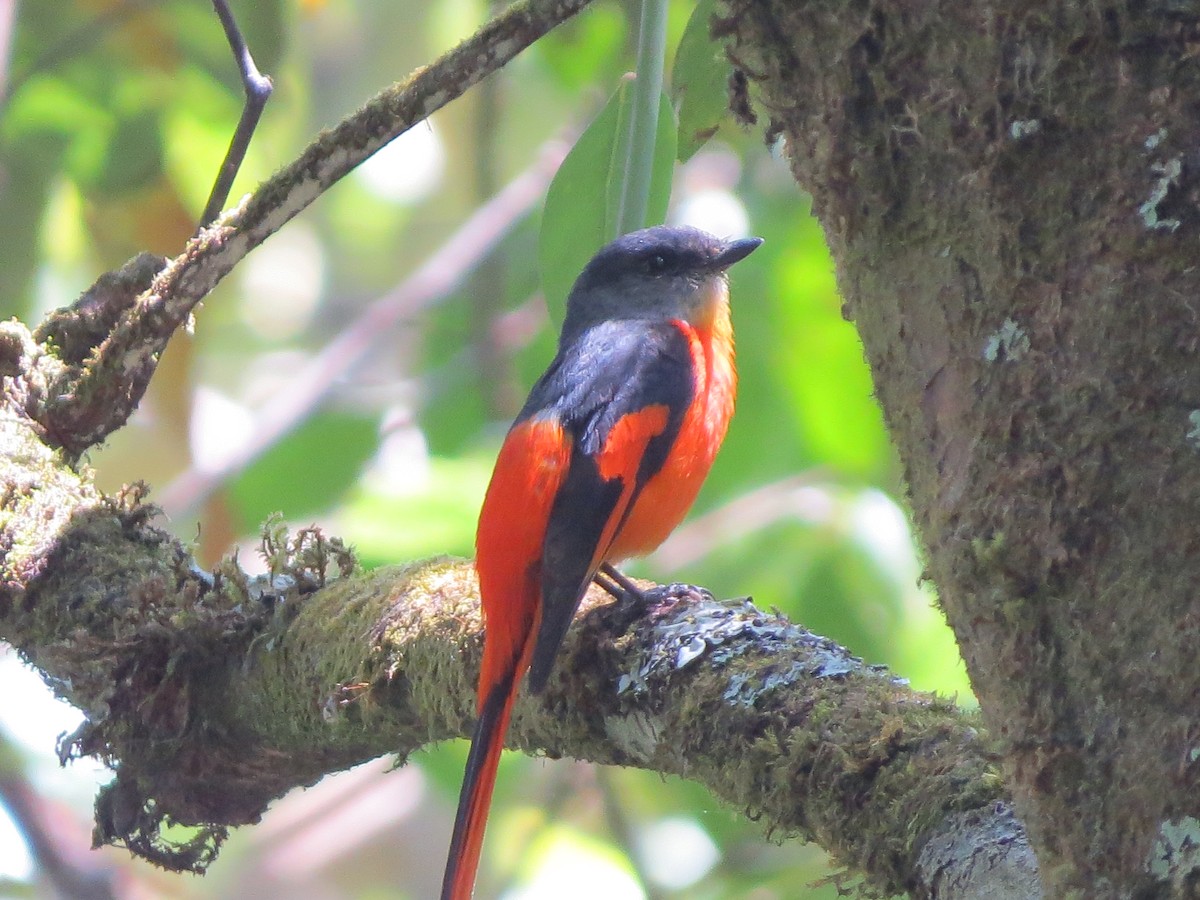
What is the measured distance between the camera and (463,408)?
635 cm

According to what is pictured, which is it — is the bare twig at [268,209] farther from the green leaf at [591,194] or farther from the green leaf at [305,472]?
the green leaf at [305,472]

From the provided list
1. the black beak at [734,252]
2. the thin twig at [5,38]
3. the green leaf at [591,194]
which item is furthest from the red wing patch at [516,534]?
the thin twig at [5,38]

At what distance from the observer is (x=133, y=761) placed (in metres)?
3.04

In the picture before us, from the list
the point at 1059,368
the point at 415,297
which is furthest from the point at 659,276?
the point at 1059,368

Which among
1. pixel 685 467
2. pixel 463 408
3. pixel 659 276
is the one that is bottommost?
pixel 685 467

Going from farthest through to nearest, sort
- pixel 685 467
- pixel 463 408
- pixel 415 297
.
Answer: pixel 415 297, pixel 463 408, pixel 685 467

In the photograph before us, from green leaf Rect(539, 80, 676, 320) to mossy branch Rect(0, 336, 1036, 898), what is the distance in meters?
0.80

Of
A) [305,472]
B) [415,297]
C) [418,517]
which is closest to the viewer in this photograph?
[418,517]

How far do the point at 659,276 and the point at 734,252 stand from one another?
28cm

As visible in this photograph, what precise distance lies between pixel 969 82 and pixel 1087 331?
1.09 feet

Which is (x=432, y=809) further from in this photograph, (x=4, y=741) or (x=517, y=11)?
(x=517, y=11)

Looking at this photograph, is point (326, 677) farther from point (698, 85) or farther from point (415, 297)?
point (415, 297)

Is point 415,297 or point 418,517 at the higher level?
point 415,297

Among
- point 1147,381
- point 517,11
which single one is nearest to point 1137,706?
point 1147,381
